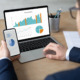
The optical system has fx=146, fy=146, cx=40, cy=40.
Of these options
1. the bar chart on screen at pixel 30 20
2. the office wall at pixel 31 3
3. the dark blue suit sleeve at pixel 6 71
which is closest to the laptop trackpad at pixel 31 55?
the dark blue suit sleeve at pixel 6 71

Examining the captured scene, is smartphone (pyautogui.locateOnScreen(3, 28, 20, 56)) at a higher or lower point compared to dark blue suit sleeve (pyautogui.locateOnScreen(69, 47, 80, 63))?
higher

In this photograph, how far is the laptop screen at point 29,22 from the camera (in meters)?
1.08

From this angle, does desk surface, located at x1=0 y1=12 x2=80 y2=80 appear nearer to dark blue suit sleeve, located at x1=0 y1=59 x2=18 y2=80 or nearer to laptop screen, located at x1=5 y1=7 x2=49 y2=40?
dark blue suit sleeve, located at x1=0 y1=59 x2=18 y2=80

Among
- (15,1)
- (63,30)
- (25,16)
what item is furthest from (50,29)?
(15,1)

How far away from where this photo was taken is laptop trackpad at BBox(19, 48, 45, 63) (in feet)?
2.96

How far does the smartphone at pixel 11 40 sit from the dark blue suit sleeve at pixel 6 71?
0.13m

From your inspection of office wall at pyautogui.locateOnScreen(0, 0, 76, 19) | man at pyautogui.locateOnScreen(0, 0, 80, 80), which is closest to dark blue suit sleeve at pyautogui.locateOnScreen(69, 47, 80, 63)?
man at pyautogui.locateOnScreen(0, 0, 80, 80)

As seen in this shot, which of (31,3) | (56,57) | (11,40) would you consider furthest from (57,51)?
(31,3)

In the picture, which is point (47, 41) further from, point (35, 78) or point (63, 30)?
point (35, 78)

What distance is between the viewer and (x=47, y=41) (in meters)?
1.11

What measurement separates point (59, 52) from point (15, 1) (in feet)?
4.30

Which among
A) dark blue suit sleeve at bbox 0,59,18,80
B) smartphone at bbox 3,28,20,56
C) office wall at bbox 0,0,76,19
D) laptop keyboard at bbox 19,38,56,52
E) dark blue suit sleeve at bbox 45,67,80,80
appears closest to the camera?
dark blue suit sleeve at bbox 45,67,80,80

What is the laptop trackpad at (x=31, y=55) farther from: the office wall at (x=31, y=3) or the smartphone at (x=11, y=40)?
the office wall at (x=31, y=3)

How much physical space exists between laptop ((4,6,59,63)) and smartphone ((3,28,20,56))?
120 millimetres
